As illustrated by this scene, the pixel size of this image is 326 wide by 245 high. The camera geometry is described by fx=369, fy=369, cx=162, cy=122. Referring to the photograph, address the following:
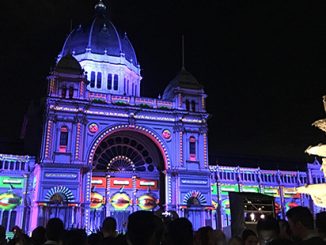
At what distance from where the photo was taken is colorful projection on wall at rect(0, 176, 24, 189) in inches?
1346

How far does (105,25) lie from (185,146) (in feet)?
64.0

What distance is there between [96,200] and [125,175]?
383 cm

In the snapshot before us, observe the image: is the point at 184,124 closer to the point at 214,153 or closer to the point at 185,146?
Answer: the point at 185,146

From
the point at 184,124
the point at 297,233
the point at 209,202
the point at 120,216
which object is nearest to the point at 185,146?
the point at 184,124

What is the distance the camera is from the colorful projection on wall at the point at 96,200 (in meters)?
35.0

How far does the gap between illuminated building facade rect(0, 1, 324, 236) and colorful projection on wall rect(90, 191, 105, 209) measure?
94mm

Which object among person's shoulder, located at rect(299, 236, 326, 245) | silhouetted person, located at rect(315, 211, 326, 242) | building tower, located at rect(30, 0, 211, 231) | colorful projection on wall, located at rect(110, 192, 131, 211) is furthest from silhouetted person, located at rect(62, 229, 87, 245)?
colorful projection on wall, located at rect(110, 192, 131, 211)

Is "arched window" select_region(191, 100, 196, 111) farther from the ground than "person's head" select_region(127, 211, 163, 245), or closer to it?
farther from the ground

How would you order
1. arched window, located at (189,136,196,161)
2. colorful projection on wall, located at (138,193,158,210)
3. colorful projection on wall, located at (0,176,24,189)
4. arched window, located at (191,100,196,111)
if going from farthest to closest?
1. arched window, located at (191,100,196,111)
2. arched window, located at (189,136,196,161)
3. colorful projection on wall, located at (138,193,158,210)
4. colorful projection on wall, located at (0,176,24,189)

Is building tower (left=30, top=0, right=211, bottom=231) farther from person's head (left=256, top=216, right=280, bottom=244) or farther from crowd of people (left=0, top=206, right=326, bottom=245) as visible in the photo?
person's head (left=256, top=216, right=280, bottom=244)

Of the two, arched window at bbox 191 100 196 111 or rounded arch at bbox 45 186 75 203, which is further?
arched window at bbox 191 100 196 111

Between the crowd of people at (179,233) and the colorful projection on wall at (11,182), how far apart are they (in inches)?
1079

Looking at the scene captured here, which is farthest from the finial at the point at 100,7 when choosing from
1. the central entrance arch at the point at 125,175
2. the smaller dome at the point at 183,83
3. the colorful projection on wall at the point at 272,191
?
the colorful projection on wall at the point at 272,191

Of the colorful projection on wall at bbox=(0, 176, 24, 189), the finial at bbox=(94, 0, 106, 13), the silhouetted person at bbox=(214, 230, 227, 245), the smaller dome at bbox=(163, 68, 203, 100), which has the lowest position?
the silhouetted person at bbox=(214, 230, 227, 245)
